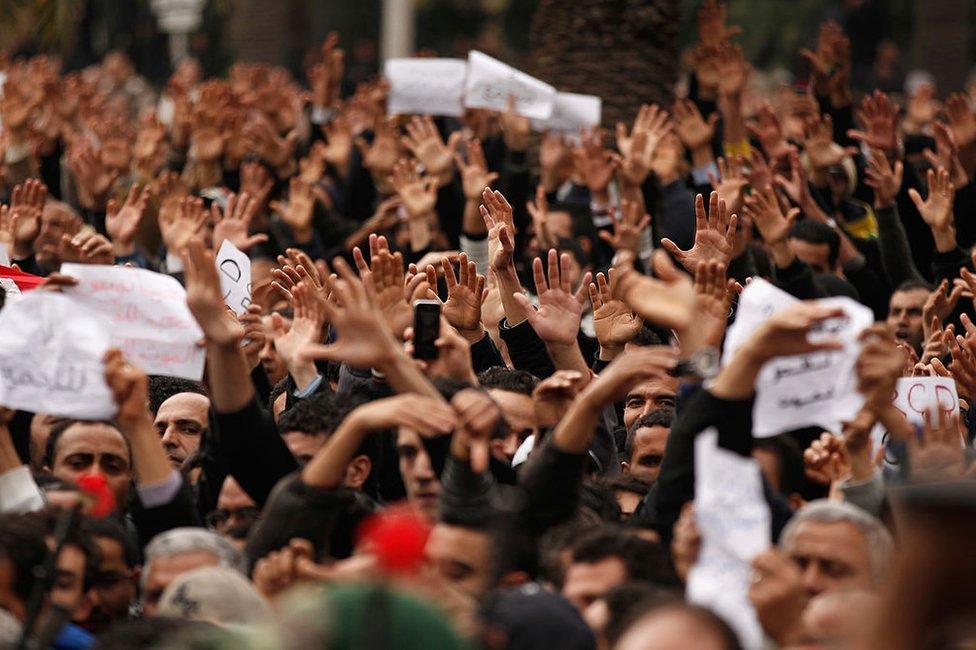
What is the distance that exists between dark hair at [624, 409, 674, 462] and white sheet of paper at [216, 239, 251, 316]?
1.58 m

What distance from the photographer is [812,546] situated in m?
4.32

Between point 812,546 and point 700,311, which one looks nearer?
point 812,546

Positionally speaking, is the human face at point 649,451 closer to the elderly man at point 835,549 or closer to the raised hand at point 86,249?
the elderly man at point 835,549

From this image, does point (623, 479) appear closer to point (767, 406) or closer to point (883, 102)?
point (767, 406)

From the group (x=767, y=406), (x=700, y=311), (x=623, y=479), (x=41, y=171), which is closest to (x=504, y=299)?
(x=623, y=479)

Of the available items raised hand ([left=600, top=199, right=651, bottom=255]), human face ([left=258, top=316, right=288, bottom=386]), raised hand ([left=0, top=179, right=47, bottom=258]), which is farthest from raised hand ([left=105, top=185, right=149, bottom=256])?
raised hand ([left=600, top=199, right=651, bottom=255])

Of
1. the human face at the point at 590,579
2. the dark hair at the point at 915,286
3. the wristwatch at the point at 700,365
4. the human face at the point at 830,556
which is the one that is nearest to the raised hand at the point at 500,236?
the dark hair at the point at 915,286

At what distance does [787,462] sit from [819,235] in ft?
11.6

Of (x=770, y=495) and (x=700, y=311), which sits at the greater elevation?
(x=700, y=311)

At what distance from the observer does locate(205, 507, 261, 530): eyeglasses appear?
17.3ft

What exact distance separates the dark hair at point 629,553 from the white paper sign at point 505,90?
5.62 metres

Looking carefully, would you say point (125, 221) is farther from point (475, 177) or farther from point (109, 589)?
point (109, 589)

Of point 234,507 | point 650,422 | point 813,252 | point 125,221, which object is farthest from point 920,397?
point 125,221

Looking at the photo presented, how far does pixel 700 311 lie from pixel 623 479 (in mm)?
923
